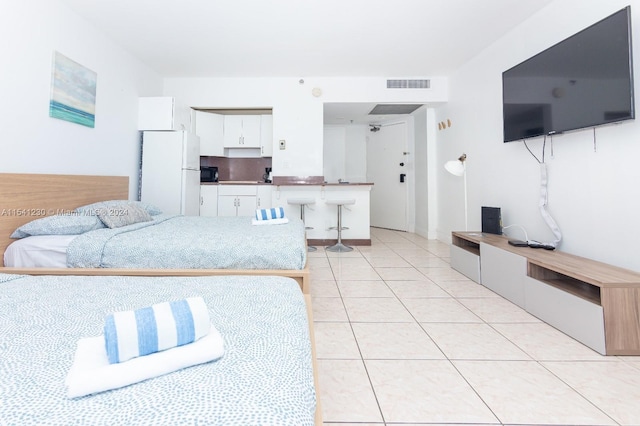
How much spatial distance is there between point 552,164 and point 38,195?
4248 millimetres

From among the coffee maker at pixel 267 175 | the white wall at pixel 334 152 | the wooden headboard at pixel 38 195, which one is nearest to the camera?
the wooden headboard at pixel 38 195

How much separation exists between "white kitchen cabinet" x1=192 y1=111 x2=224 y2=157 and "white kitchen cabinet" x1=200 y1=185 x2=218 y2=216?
681 millimetres

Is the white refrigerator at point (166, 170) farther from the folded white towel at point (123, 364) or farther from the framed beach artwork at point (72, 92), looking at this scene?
the folded white towel at point (123, 364)

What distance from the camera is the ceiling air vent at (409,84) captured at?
182 inches

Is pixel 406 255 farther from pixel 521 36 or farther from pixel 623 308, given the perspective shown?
pixel 521 36

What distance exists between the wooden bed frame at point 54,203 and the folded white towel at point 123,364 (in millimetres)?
1011

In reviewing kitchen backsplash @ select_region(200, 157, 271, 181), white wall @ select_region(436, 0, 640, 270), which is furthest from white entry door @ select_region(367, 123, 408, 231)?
kitchen backsplash @ select_region(200, 157, 271, 181)

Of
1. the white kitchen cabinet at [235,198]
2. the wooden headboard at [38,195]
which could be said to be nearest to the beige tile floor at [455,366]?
the wooden headboard at [38,195]

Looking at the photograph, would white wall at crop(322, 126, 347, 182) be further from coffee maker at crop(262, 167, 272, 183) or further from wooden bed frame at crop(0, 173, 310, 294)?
wooden bed frame at crop(0, 173, 310, 294)

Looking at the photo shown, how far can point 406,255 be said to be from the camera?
3.93m

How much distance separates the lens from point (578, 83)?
2.17 metres

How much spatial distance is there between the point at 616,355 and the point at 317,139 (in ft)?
13.4

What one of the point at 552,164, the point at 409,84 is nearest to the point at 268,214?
the point at 552,164

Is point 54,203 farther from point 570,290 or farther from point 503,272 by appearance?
point 570,290
